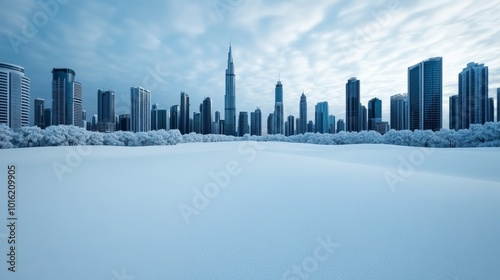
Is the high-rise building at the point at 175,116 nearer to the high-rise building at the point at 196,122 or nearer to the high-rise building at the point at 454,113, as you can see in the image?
the high-rise building at the point at 196,122

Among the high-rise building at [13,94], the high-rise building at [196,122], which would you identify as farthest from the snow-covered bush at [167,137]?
the high-rise building at [196,122]

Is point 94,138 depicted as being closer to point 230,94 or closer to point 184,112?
point 184,112

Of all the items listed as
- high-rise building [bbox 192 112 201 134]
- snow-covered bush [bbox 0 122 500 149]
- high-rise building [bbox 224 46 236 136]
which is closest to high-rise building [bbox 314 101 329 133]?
high-rise building [bbox 224 46 236 136]

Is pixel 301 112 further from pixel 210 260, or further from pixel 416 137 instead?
pixel 210 260

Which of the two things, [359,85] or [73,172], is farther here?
[359,85]

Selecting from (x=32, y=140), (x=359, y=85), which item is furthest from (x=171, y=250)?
(x=359, y=85)

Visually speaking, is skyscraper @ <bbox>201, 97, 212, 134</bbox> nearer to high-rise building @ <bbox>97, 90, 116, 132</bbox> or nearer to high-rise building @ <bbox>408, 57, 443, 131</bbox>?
high-rise building @ <bbox>97, 90, 116, 132</bbox>
